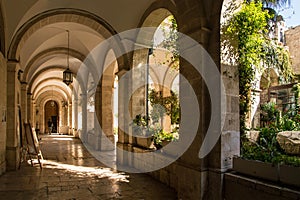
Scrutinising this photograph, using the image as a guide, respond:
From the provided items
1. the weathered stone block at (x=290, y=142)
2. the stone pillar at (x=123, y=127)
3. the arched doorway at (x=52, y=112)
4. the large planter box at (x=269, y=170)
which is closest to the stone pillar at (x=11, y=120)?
the stone pillar at (x=123, y=127)

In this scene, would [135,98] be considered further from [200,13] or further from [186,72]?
[200,13]

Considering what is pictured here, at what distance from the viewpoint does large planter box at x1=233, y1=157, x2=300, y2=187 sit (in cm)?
224

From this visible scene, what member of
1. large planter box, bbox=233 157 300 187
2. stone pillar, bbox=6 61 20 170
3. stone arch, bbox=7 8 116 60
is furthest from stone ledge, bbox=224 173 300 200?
stone pillar, bbox=6 61 20 170

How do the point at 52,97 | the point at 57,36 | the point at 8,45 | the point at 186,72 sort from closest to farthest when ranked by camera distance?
the point at 186,72 < the point at 8,45 < the point at 57,36 < the point at 52,97

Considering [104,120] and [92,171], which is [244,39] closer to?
[92,171]

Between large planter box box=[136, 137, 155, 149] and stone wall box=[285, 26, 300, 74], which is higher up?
stone wall box=[285, 26, 300, 74]

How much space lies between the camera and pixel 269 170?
2.44m

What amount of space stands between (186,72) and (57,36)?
5.91 metres

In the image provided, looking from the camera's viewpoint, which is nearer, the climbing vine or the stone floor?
the climbing vine

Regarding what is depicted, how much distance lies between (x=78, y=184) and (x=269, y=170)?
302cm

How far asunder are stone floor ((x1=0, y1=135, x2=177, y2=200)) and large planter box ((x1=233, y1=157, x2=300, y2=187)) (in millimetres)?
1231

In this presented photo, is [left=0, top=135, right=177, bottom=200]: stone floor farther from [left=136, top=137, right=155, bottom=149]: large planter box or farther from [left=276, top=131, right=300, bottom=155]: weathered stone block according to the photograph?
[left=276, top=131, right=300, bottom=155]: weathered stone block

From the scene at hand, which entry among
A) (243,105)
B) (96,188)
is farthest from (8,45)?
(243,105)

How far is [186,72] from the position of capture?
10.6ft
